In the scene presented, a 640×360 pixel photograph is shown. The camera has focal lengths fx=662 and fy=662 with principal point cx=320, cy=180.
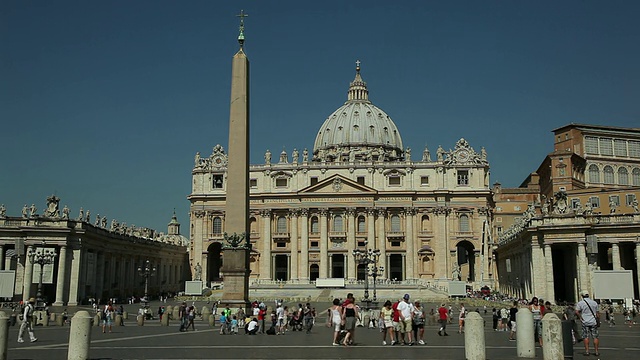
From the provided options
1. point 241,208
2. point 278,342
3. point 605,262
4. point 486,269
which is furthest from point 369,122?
point 278,342

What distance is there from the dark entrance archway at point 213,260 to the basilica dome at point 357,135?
29.7 meters

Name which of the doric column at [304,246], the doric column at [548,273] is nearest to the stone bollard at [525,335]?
the doric column at [548,273]

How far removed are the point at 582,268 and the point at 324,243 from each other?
1714 inches

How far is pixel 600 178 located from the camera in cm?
7156

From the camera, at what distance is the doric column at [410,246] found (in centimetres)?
8194

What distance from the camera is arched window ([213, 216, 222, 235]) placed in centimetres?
8706

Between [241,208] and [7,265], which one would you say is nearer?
[241,208]

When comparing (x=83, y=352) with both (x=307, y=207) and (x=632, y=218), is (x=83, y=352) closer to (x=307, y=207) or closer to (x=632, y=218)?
(x=632, y=218)

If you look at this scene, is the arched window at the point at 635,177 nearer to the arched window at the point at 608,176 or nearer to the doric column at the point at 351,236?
the arched window at the point at 608,176

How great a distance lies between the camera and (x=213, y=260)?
8950 cm

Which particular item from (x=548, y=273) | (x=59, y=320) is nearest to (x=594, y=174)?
(x=548, y=273)

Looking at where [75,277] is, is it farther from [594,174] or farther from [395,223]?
[594,174]

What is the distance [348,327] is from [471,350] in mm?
4980

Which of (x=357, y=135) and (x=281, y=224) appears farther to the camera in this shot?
(x=357, y=135)
